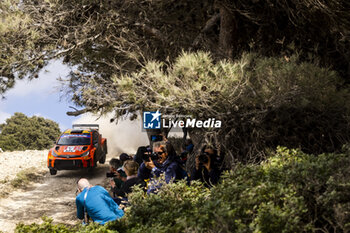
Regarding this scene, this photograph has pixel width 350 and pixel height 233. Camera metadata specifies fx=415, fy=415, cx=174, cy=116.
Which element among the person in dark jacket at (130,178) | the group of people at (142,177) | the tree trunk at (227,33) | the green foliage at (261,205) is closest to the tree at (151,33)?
the tree trunk at (227,33)

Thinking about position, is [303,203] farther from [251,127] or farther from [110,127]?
[110,127]

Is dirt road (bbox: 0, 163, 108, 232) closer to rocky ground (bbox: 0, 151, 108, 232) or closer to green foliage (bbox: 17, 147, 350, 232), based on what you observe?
rocky ground (bbox: 0, 151, 108, 232)

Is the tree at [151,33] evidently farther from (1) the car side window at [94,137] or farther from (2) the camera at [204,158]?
(1) the car side window at [94,137]

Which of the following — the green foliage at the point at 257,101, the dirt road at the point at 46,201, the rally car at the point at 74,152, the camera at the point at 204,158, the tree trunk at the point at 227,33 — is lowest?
the dirt road at the point at 46,201

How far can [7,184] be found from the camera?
16.1 metres

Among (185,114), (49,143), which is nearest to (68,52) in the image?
(185,114)

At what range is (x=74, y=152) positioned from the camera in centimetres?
1684

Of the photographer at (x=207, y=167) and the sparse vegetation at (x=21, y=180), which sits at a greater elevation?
the photographer at (x=207, y=167)

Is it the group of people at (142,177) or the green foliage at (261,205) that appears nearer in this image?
the green foliage at (261,205)

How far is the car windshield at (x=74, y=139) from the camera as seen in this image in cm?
1738

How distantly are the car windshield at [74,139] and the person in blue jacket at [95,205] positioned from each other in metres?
11.6

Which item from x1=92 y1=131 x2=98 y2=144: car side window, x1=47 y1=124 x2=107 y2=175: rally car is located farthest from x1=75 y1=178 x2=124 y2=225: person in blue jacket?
x1=92 y1=131 x2=98 y2=144: car side window

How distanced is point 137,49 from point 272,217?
31.8 feet

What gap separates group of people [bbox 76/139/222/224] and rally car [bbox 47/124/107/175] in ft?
27.7
